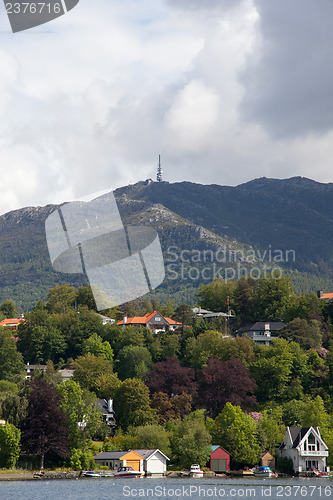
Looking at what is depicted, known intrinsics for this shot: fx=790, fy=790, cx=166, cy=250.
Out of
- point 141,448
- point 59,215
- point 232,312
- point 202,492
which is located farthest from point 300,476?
point 232,312

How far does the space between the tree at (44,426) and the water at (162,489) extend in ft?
17.4

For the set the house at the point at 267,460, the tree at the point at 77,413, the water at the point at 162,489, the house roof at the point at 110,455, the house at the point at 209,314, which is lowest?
the water at the point at 162,489

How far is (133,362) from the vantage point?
9050cm

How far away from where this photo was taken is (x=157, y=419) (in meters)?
74.0

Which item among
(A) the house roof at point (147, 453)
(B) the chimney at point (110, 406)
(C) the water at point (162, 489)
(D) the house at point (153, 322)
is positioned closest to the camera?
(C) the water at point (162, 489)

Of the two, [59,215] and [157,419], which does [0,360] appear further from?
[59,215]

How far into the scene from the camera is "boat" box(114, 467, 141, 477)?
62484 millimetres

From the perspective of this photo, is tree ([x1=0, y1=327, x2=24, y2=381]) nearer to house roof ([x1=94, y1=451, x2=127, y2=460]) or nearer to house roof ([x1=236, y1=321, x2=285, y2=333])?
house roof ([x1=94, y1=451, x2=127, y2=460])

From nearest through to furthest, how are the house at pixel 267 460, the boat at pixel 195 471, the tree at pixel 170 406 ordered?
the boat at pixel 195 471, the house at pixel 267 460, the tree at pixel 170 406

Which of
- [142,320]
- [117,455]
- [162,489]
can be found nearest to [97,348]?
[142,320]

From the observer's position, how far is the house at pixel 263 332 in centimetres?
10256

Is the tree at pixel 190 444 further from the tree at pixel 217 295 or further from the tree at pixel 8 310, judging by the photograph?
the tree at pixel 8 310

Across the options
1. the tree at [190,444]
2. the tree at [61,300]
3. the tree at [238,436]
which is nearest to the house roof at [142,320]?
the tree at [61,300]

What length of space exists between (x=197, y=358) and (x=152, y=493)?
42028mm
